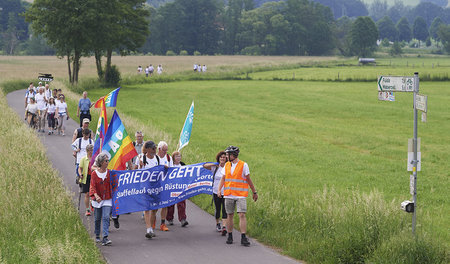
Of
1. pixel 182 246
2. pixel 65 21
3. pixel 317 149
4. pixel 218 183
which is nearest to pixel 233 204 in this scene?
pixel 218 183

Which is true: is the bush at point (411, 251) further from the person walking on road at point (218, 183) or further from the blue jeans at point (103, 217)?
the blue jeans at point (103, 217)

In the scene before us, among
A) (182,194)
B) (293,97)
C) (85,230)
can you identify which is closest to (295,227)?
(182,194)

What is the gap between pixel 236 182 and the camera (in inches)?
488

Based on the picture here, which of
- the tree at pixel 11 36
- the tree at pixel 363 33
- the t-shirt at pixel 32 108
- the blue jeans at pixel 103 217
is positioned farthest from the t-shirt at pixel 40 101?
the tree at pixel 11 36

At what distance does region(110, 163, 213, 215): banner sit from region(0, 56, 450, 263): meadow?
5.04 ft

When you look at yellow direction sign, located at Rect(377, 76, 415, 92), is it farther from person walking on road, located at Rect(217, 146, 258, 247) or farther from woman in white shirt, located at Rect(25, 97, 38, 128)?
woman in white shirt, located at Rect(25, 97, 38, 128)

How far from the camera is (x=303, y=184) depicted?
66.2ft

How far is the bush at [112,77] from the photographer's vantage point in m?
65.8

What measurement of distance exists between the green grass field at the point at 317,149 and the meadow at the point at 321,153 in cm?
4

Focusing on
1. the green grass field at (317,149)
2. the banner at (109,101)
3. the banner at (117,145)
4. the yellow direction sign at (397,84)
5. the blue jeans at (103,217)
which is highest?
the yellow direction sign at (397,84)

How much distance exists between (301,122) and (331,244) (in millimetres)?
28448

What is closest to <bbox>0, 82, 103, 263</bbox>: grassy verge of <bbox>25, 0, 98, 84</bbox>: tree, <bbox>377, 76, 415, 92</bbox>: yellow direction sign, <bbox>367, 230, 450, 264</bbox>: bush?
<bbox>367, 230, 450, 264</bbox>: bush

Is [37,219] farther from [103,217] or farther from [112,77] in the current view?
[112,77]

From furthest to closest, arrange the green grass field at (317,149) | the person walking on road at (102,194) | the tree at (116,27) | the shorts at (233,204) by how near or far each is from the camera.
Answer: the tree at (116,27), the green grass field at (317,149), the shorts at (233,204), the person walking on road at (102,194)
